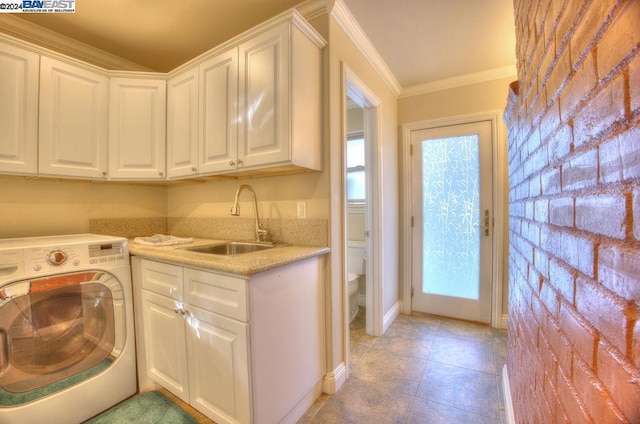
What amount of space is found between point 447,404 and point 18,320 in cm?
230

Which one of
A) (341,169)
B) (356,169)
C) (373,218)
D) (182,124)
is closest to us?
(341,169)

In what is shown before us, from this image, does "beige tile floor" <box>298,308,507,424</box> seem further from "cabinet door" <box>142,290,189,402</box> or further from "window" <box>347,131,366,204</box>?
"window" <box>347,131,366,204</box>

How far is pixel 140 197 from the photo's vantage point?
2.46 meters

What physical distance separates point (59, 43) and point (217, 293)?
7.47 ft

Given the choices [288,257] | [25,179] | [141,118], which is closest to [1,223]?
[25,179]

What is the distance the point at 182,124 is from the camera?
200 centimetres

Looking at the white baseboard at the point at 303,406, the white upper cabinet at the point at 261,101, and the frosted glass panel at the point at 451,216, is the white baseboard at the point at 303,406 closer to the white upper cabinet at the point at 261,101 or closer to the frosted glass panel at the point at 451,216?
the white upper cabinet at the point at 261,101

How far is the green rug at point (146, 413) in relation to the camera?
1.49m

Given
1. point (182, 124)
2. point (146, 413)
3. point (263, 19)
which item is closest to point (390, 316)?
point (146, 413)

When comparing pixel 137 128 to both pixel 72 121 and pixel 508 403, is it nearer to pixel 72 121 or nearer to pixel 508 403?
pixel 72 121

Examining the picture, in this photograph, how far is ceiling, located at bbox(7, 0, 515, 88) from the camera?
1.74m

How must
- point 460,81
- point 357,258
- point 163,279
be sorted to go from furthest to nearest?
point 357,258 < point 460,81 < point 163,279

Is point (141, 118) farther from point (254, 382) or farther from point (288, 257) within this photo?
point (254, 382)

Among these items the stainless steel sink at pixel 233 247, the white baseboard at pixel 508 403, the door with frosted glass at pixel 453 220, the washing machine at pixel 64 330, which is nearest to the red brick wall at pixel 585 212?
the white baseboard at pixel 508 403
